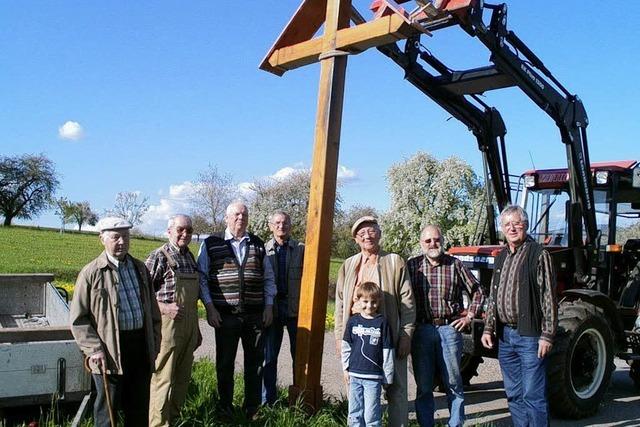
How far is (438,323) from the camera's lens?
4.98m

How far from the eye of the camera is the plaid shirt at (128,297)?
4.02 m

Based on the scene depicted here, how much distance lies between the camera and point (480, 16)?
673 cm

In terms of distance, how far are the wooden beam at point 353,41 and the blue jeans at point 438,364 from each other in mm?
2179

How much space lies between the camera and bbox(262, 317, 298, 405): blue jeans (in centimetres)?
567

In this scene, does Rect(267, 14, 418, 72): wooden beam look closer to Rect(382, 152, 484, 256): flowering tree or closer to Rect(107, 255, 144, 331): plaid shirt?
Rect(107, 255, 144, 331): plaid shirt

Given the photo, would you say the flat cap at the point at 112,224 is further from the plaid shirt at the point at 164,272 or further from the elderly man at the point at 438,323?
the elderly man at the point at 438,323

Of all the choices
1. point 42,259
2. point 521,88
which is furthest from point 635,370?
point 42,259

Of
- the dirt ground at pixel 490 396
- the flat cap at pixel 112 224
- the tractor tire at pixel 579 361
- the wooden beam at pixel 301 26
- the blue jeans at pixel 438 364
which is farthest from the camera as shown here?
the dirt ground at pixel 490 396

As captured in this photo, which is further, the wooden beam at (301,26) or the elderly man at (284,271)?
the elderly man at (284,271)

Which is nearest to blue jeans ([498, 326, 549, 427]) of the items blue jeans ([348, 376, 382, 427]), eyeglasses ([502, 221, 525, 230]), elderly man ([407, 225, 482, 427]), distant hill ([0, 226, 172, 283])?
elderly man ([407, 225, 482, 427])

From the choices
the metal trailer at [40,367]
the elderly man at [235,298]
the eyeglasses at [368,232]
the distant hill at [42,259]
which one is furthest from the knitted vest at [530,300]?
the distant hill at [42,259]

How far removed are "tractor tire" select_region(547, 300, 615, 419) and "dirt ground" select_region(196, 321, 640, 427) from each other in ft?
0.61

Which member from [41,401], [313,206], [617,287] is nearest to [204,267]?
[313,206]

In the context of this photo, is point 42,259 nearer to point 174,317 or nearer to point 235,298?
point 235,298
